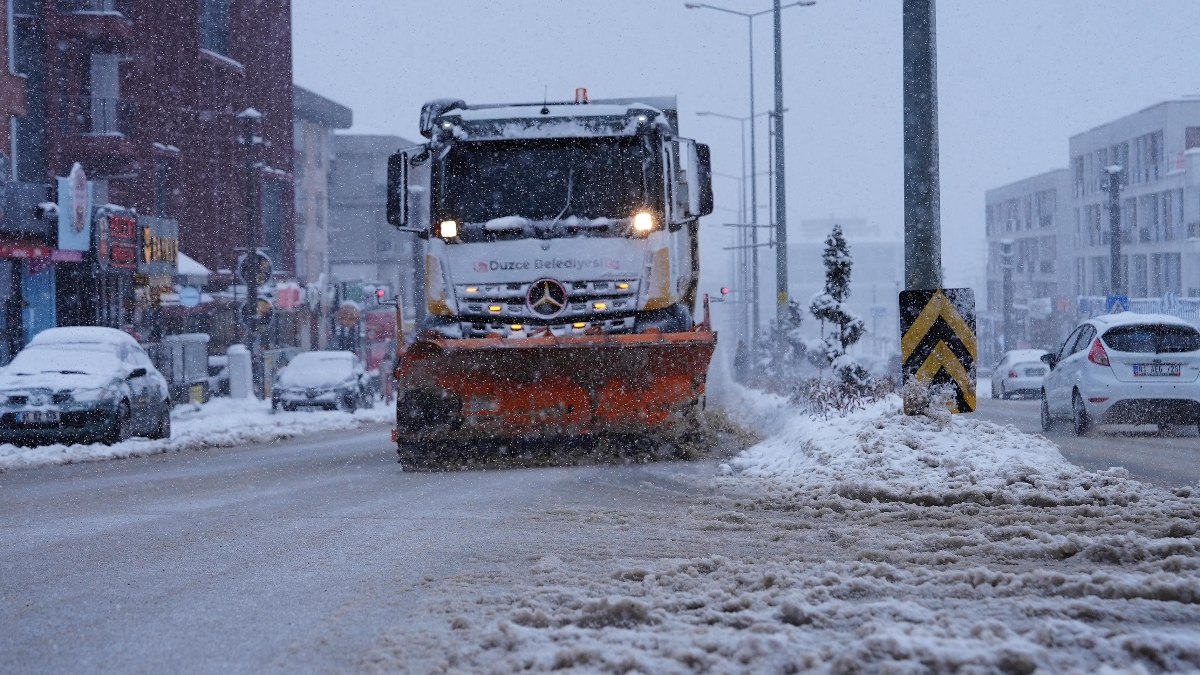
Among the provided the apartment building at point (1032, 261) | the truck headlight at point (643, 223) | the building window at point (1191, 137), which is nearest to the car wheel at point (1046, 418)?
the truck headlight at point (643, 223)

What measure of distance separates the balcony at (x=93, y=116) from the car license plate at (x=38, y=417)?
71.9 ft

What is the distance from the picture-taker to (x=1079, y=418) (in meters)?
19.0

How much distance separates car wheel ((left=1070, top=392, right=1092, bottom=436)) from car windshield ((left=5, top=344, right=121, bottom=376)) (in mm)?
12500

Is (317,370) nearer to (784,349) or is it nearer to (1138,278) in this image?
(784,349)

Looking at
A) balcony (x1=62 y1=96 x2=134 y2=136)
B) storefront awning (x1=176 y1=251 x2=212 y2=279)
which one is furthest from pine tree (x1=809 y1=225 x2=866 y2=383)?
storefront awning (x1=176 y1=251 x2=212 y2=279)

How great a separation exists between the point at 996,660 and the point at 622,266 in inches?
395

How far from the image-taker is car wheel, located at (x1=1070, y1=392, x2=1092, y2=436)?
1883 centimetres

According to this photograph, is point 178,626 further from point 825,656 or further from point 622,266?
point 622,266

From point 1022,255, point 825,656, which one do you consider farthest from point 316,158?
point 825,656

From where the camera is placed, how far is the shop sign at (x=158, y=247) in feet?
129

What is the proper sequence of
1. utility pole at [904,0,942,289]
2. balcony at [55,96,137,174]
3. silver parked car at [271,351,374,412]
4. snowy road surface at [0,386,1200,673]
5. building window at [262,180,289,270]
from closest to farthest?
snowy road surface at [0,386,1200,673] → utility pole at [904,0,942,289] → silver parked car at [271,351,374,412] → balcony at [55,96,137,174] → building window at [262,180,289,270]

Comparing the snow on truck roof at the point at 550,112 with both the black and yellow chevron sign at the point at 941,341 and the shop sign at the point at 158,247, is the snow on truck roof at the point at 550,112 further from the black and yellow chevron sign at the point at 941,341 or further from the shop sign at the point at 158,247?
the shop sign at the point at 158,247

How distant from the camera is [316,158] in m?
67.7

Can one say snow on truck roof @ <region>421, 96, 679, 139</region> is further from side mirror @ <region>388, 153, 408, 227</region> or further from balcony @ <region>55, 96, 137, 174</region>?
balcony @ <region>55, 96, 137, 174</region>
